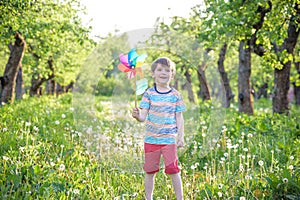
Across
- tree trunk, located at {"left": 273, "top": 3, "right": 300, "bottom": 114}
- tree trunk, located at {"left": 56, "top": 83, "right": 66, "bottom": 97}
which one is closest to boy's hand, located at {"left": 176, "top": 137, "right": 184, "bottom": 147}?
tree trunk, located at {"left": 273, "top": 3, "right": 300, "bottom": 114}

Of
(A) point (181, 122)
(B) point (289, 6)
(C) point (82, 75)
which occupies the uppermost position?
(B) point (289, 6)

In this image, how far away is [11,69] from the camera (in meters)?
13.2

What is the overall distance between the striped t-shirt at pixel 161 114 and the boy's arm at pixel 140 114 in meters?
0.05

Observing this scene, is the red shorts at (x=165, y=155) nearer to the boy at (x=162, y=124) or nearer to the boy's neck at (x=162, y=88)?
the boy at (x=162, y=124)

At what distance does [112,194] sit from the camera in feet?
15.3

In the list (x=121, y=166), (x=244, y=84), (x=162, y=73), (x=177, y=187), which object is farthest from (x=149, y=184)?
(x=244, y=84)

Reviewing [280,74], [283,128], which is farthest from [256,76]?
[283,128]

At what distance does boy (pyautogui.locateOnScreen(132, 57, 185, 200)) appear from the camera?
14.6 feet

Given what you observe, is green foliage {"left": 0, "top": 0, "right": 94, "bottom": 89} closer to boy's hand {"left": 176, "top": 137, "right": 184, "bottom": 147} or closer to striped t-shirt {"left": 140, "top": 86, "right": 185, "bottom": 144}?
striped t-shirt {"left": 140, "top": 86, "right": 185, "bottom": 144}

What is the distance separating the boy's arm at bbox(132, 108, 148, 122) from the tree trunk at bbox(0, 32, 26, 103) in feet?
30.2

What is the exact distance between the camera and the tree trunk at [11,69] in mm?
13008

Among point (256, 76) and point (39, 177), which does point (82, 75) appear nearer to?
point (39, 177)

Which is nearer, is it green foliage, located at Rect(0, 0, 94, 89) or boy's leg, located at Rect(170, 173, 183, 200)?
boy's leg, located at Rect(170, 173, 183, 200)

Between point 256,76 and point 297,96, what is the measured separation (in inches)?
276
